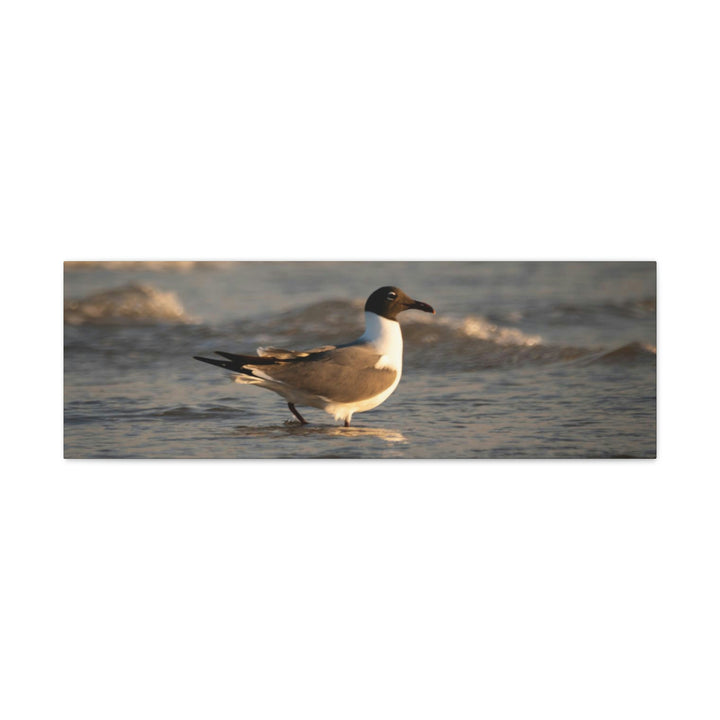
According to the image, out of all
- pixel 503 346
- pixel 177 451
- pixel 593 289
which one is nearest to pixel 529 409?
pixel 503 346

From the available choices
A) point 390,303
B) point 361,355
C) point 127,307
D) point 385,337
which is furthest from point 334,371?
point 127,307

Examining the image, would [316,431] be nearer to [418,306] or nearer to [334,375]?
[334,375]

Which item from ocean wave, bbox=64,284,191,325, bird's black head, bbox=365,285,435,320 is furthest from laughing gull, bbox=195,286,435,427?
ocean wave, bbox=64,284,191,325

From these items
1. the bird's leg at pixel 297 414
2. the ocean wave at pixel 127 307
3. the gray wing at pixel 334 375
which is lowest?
the bird's leg at pixel 297 414

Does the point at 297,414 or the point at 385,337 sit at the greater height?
the point at 385,337

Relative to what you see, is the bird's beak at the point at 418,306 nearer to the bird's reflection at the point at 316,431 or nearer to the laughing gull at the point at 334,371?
the laughing gull at the point at 334,371

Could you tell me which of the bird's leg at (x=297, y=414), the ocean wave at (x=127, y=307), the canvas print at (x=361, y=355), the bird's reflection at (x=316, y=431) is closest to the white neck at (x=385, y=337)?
the canvas print at (x=361, y=355)

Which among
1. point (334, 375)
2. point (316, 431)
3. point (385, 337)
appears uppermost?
point (385, 337)

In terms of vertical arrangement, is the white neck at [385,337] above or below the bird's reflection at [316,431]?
above
